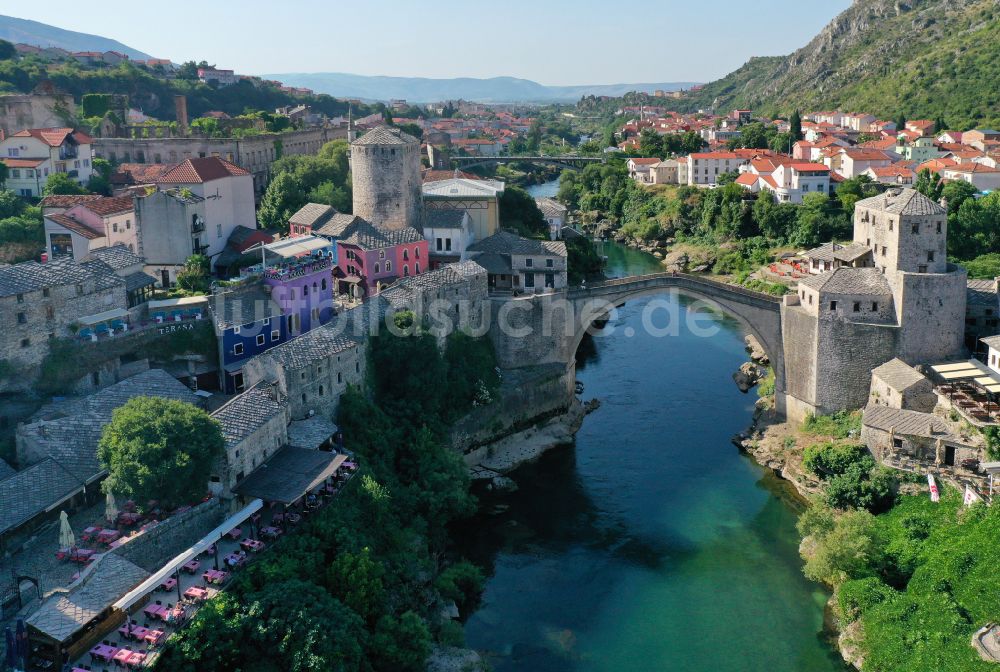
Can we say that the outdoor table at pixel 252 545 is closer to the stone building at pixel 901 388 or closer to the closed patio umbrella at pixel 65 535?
the closed patio umbrella at pixel 65 535

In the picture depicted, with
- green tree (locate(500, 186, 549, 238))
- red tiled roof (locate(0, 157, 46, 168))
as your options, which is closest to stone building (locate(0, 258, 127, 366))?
red tiled roof (locate(0, 157, 46, 168))

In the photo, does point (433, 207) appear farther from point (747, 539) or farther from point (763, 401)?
point (747, 539)

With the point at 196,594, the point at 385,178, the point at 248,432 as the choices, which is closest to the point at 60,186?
the point at 385,178

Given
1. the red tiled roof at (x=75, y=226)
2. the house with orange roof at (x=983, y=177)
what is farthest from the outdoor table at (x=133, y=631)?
the house with orange roof at (x=983, y=177)

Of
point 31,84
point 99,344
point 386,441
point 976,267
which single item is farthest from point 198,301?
point 31,84

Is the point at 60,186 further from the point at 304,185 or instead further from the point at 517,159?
the point at 517,159
